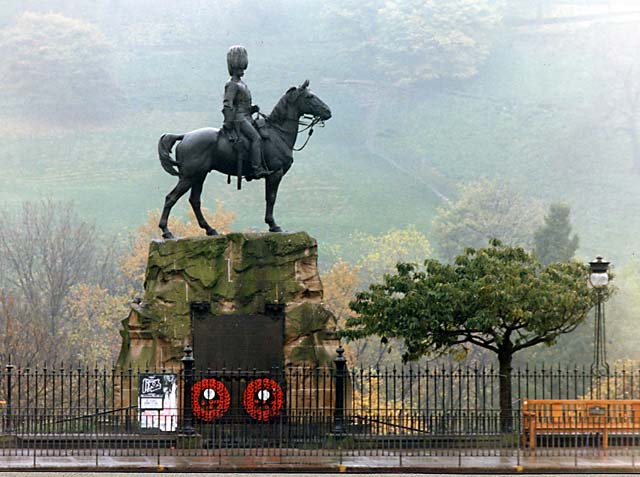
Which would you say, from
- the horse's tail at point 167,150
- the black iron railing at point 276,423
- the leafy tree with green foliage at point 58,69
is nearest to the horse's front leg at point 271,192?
the horse's tail at point 167,150

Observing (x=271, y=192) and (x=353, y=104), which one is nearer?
(x=271, y=192)

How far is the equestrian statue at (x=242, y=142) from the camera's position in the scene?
91.5 feet

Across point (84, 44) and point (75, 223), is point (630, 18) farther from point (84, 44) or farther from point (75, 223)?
point (75, 223)

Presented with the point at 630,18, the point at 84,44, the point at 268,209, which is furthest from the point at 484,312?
the point at 630,18

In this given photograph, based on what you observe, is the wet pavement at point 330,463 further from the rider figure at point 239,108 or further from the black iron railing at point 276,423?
the rider figure at point 239,108

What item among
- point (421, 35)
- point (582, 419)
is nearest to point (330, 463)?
point (582, 419)

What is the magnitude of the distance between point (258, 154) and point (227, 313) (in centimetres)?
362

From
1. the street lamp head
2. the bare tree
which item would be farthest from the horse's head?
the bare tree

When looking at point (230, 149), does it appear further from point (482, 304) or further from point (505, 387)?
point (505, 387)

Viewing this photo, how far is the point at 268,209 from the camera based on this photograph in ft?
94.4

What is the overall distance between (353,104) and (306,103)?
79106mm

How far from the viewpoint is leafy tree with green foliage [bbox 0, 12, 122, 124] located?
103438mm

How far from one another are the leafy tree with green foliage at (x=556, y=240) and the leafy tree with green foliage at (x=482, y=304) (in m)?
34.8

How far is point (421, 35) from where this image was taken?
11112 centimetres
